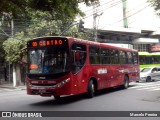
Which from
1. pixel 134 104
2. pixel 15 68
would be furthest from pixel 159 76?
pixel 134 104

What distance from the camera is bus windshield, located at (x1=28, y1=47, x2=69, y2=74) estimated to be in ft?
41.3

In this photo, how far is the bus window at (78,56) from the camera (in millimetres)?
13069

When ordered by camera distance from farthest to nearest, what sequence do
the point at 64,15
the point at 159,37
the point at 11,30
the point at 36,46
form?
the point at 159,37
the point at 11,30
the point at 36,46
the point at 64,15

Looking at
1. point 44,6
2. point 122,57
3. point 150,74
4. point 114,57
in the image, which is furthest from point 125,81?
point 44,6

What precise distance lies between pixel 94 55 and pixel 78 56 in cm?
201

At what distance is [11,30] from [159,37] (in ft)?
97.4

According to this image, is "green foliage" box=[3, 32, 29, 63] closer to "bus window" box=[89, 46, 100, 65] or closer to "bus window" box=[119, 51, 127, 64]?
"bus window" box=[119, 51, 127, 64]

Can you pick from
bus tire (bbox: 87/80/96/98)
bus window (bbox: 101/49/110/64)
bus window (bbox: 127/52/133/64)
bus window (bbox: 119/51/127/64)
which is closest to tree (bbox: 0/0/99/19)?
bus tire (bbox: 87/80/96/98)

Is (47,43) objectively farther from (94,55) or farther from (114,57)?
(114,57)

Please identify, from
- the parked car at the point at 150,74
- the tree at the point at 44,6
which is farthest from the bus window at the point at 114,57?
the parked car at the point at 150,74

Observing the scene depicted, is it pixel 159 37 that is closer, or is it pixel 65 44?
pixel 65 44

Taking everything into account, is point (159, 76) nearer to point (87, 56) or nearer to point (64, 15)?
point (87, 56)

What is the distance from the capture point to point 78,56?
13.6m

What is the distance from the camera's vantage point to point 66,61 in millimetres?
12641
